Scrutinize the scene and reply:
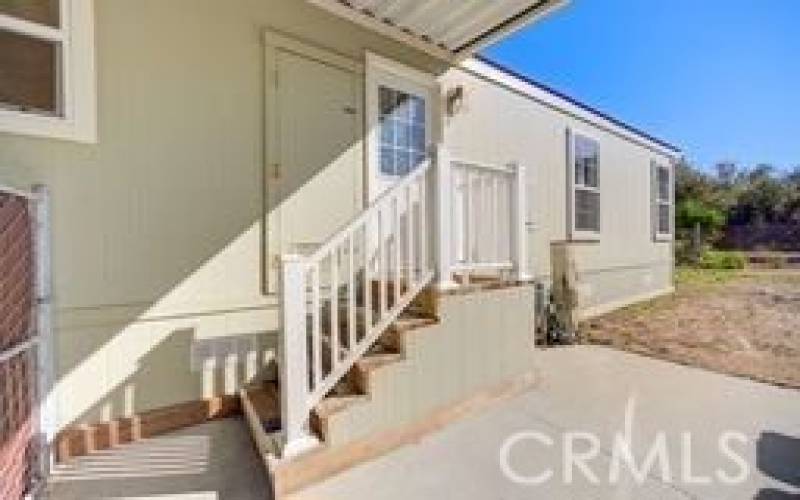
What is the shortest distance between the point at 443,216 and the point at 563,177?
524 centimetres

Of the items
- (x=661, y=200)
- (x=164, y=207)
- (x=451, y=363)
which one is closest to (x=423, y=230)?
(x=451, y=363)

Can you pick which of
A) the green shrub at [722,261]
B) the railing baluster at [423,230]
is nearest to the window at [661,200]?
the green shrub at [722,261]

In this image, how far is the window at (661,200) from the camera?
12.2 meters

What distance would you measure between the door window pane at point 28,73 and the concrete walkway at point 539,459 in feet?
7.12

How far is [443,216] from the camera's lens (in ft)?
13.2

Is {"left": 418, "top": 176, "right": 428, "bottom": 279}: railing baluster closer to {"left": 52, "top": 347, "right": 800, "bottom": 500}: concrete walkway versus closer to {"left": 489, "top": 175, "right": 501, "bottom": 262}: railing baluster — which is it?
{"left": 489, "top": 175, "right": 501, "bottom": 262}: railing baluster

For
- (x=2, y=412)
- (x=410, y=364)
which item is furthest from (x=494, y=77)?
(x=2, y=412)

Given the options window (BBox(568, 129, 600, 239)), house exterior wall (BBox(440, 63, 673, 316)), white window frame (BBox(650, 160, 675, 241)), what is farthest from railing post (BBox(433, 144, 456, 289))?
white window frame (BBox(650, 160, 675, 241))

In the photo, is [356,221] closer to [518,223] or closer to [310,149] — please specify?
[310,149]

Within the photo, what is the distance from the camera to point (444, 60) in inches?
243

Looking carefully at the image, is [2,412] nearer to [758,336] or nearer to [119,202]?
[119,202]

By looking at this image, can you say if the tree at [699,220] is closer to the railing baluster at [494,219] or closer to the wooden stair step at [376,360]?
the railing baluster at [494,219]

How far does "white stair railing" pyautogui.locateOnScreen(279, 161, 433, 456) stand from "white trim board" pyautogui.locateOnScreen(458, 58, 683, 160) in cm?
319

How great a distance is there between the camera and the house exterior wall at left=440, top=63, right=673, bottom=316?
22.6 ft
